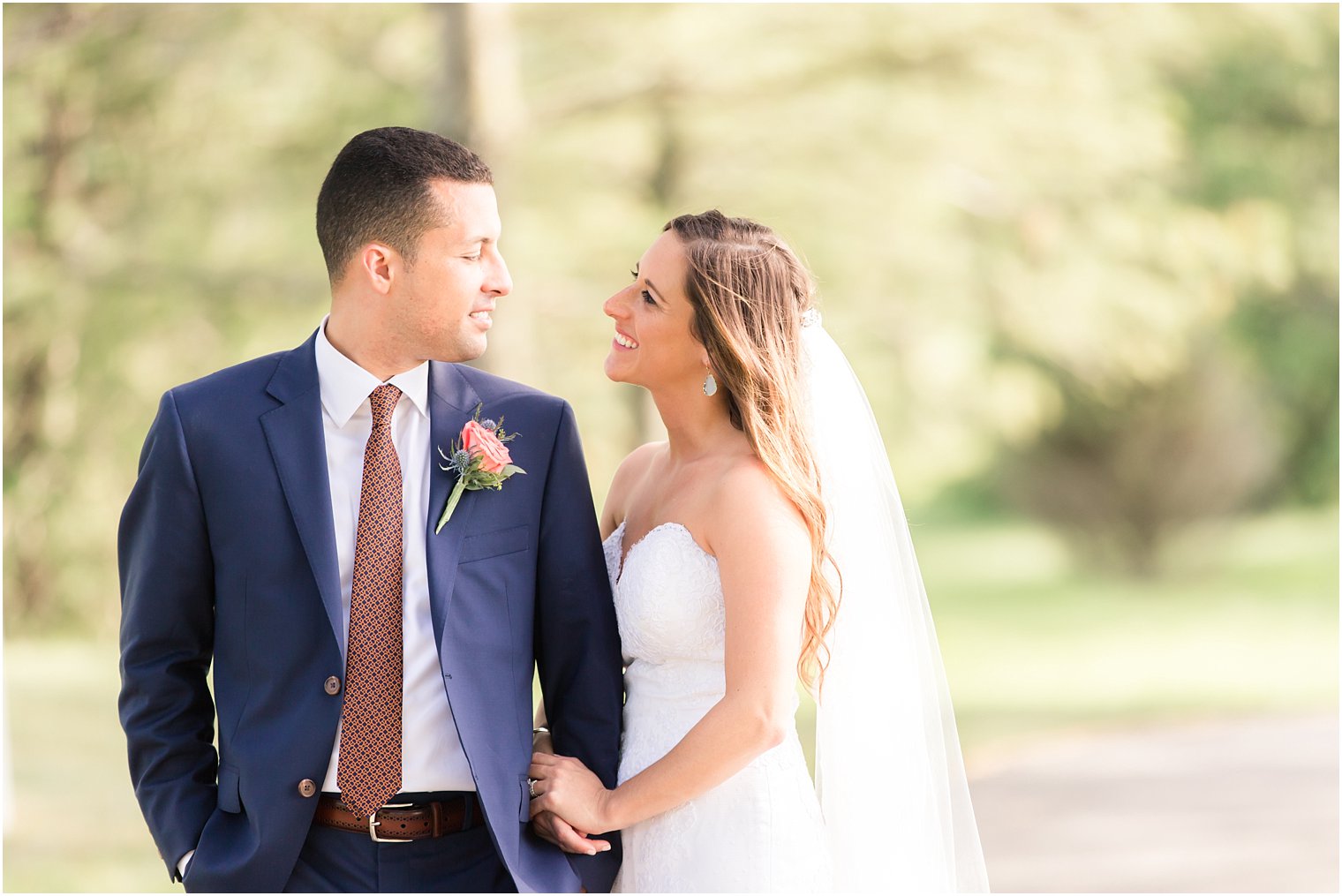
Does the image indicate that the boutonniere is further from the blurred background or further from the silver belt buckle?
the blurred background

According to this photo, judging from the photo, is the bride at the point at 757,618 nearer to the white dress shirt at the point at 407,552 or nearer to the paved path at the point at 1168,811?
the white dress shirt at the point at 407,552

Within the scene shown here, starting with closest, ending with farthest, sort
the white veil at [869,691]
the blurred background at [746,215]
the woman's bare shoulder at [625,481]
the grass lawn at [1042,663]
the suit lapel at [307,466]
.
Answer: the suit lapel at [307,466]
the white veil at [869,691]
the woman's bare shoulder at [625,481]
the grass lawn at [1042,663]
the blurred background at [746,215]

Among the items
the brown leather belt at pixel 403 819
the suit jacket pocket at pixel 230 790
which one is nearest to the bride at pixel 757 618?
the brown leather belt at pixel 403 819

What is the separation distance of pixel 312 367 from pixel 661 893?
4.77 feet

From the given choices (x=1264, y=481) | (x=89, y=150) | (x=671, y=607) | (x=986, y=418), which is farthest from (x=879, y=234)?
(x=1264, y=481)

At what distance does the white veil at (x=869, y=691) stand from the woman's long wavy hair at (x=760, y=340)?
0.15 metres

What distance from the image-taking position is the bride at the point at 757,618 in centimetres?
306

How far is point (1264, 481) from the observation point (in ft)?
75.2

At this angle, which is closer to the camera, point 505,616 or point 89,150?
point 505,616

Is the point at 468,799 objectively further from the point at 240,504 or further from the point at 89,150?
the point at 89,150

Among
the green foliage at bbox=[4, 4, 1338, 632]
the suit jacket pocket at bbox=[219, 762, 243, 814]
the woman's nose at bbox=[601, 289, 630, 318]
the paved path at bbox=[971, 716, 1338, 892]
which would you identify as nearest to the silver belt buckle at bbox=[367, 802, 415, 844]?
the suit jacket pocket at bbox=[219, 762, 243, 814]

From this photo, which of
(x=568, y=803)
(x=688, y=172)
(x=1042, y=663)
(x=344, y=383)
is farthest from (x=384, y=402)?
(x=1042, y=663)

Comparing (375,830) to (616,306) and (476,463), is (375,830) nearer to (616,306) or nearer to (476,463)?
(476,463)

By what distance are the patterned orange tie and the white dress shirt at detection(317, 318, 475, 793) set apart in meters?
0.02
